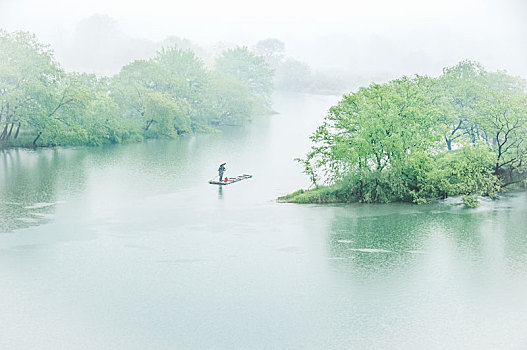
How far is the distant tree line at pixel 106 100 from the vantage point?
69.1 meters

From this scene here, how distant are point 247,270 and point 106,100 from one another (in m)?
55.6

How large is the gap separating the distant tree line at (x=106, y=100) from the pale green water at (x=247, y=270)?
23527 millimetres

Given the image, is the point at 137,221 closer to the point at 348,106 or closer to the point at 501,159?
the point at 348,106

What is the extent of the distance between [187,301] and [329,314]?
19.2 feet

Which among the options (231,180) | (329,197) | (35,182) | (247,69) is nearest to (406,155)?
(329,197)

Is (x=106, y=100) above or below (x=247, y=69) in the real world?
below

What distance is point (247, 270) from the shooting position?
27500 mm

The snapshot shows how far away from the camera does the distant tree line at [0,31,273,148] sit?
6912 cm

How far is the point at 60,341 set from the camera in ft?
66.6

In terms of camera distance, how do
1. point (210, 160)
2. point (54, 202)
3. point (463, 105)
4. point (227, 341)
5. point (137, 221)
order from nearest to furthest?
point (227, 341) < point (137, 221) < point (54, 202) < point (463, 105) < point (210, 160)

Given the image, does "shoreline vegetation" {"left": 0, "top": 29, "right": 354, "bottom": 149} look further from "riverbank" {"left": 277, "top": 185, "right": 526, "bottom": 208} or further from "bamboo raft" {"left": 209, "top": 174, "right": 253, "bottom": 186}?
"riverbank" {"left": 277, "top": 185, "right": 526, "bottom": 208}

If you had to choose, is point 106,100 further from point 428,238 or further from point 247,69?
point 247,69

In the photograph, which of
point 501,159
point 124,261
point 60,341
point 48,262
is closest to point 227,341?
point 60,341

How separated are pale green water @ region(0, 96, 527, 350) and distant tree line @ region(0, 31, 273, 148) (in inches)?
926
